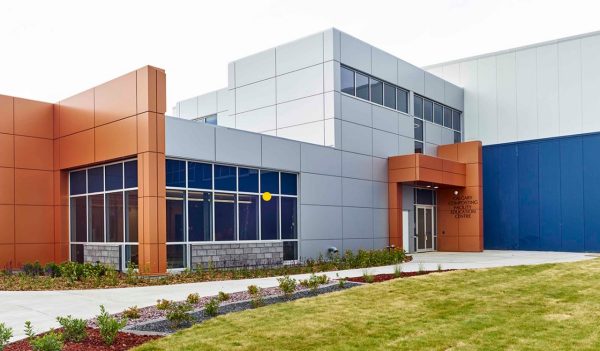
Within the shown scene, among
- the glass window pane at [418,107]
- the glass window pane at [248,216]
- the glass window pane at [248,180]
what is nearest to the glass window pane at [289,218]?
the glass window pane at [248,216]

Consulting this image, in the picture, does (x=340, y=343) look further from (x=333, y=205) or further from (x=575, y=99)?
(x=575, y=99)

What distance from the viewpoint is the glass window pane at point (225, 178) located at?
18.4 meters

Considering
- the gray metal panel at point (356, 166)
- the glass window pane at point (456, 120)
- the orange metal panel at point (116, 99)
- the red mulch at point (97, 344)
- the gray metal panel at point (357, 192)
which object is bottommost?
the red mulch at point (97, 344)

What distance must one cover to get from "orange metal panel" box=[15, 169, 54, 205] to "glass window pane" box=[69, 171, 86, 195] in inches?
29.6

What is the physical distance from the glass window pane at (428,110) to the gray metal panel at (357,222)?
755cm

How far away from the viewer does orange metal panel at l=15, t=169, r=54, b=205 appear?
62.9 ft

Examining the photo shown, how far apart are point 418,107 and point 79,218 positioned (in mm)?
17689

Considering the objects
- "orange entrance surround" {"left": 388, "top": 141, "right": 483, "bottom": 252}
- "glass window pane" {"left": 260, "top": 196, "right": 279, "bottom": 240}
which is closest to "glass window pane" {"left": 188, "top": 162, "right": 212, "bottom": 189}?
"glass window pane" {"left": 260, "top": 196, "right": 279, "bottom": 240}

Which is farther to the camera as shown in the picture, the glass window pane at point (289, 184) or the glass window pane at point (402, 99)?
the glass window pane at point (402, 99)

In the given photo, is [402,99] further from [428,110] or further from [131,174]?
[131,174]

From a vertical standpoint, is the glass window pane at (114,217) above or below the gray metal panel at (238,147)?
below

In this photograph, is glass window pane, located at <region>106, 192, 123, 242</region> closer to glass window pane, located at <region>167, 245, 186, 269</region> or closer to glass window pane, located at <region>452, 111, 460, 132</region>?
glass window pane, located at <region>167, 245, 186, 269</region>

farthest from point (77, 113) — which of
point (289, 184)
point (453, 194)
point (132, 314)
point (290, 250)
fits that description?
point (453, 194)

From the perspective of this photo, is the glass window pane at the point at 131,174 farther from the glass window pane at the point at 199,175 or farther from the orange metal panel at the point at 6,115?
the orange metal panel at the point at 6,115
